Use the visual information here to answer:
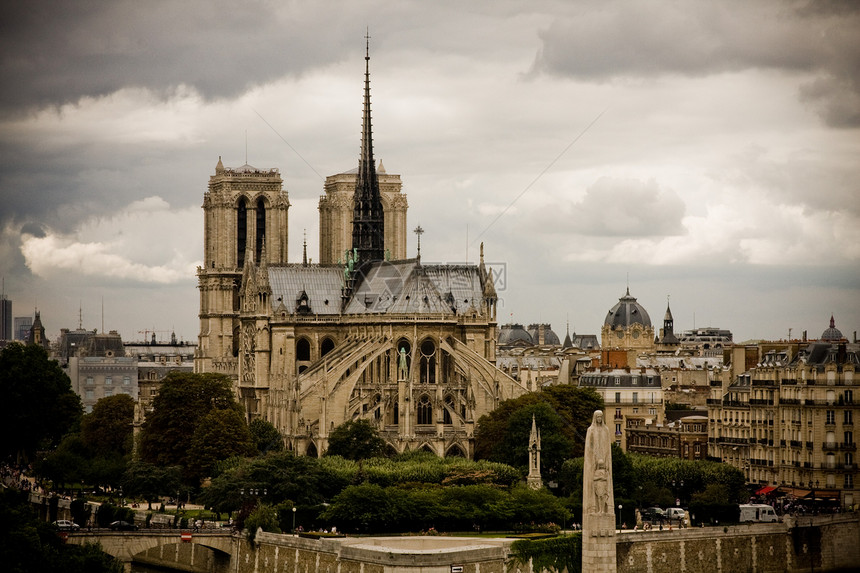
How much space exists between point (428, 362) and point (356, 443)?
15133mm

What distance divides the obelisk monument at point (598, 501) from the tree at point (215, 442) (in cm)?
4465

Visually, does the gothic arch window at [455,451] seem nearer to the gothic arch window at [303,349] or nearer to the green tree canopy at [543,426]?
the green tree canopy at [543,426]

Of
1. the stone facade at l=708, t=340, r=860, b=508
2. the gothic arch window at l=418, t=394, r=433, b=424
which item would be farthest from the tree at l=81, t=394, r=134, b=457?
the stone facade at l=708, t=340, r=860, b=508

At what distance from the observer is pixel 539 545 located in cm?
8712

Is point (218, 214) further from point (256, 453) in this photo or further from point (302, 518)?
point (302, 518)

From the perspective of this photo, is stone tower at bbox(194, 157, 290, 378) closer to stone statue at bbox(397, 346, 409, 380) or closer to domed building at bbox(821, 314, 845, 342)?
stone statue at bbox(397, 346, 409, 380)

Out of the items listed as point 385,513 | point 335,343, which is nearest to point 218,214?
point 335,343

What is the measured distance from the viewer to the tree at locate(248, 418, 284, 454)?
5007 inches

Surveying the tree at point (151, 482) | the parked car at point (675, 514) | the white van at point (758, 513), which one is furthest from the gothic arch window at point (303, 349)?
the white van at point (758, 513)

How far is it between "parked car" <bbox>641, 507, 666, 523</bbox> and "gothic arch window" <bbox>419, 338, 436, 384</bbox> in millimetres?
32773

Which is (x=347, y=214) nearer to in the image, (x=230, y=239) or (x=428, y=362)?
(x=230, y=239)

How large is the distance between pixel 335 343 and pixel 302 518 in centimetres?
4452

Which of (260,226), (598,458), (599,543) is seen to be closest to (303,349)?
(260,226)

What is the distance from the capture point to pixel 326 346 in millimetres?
142750
